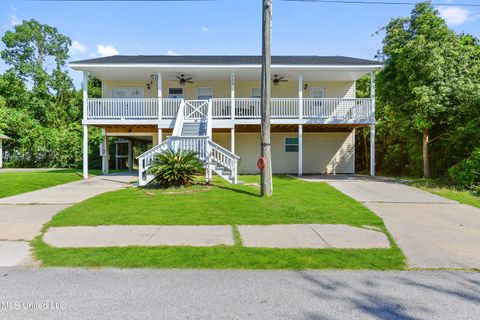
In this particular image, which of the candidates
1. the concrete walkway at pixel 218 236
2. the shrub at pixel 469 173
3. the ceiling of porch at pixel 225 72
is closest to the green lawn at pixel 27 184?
the ceiling of porch at pixel 225 72

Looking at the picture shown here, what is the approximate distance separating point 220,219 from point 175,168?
3.92 meters

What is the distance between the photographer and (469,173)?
34.2 feet

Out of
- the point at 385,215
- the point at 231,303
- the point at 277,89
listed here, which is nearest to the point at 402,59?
the point at 277,89

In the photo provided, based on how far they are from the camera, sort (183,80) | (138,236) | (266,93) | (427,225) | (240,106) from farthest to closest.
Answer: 1. (183,80)
2. (240,106)
3. (266,93)
4. (427,225)
5. (138,236)

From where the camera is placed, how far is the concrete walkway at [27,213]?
4531 millimetres

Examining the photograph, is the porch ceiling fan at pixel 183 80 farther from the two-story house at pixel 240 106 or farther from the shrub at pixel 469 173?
the shrub at pixel 469 173

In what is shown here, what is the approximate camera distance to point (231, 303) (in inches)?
118

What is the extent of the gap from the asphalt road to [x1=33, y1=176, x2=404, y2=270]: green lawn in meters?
0.29

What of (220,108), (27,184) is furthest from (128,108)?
(27,184)

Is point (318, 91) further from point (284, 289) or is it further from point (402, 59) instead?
point (284, 289)

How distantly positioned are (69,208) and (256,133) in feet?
38.6

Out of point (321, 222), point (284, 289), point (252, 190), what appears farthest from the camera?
point (252, 190)

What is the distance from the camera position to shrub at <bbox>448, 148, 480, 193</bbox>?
10.3 meters

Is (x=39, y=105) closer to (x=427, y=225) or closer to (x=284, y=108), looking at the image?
(x=284, y=108)
